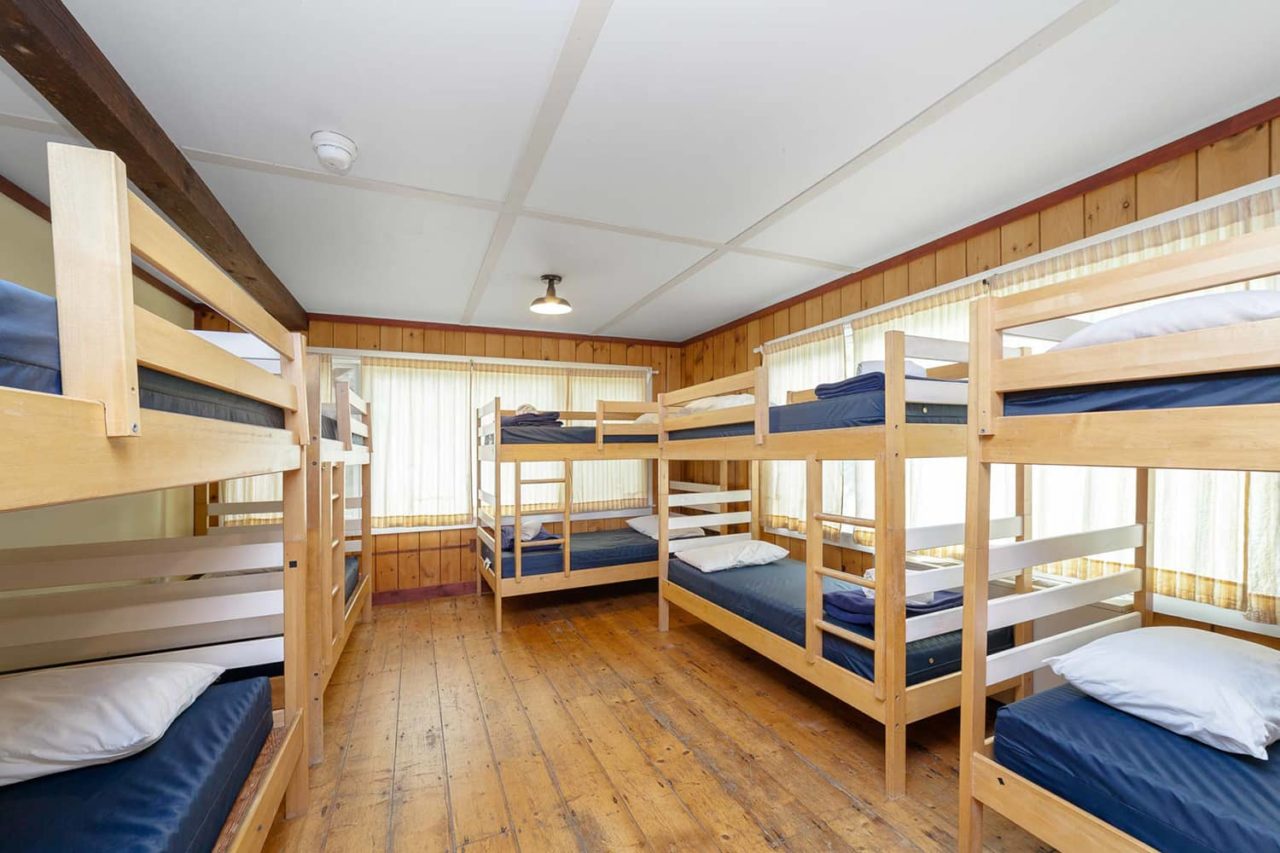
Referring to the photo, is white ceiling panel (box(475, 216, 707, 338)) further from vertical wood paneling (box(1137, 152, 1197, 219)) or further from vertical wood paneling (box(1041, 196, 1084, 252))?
vertical wood paneling (box(1137, 152, 1197, 219))

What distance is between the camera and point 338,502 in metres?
2.97

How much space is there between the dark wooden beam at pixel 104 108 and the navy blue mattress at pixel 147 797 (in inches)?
65.8

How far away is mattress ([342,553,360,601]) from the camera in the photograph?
10.4ft

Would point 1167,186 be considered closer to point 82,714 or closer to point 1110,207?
point 1110,207

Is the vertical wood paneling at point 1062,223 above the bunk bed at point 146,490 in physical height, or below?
above

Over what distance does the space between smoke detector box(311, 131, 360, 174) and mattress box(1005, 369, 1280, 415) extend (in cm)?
228

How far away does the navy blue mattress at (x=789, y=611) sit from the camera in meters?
2.01

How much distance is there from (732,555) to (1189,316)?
2.48 metres

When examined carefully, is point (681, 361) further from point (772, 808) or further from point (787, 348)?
point (772, 808)

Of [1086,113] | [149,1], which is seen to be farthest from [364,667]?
[1086,113]

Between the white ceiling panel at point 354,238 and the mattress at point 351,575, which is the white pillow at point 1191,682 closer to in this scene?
the white ceiling panel at point 354,238

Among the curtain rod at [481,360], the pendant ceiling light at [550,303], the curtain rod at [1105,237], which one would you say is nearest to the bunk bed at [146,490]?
the pendant ceiling light at [550,303]

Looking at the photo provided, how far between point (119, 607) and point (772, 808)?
228 cm

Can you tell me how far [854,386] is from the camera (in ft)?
6.77
